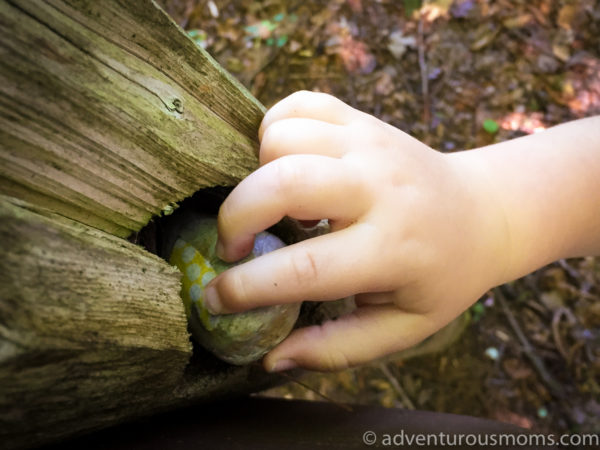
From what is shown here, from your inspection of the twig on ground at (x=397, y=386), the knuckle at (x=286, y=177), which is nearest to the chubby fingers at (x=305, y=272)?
the knuckle at (x=286, y=177)

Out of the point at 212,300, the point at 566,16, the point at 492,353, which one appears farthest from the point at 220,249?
the point at 566,16

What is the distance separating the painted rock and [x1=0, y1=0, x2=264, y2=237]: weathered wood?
23 cm

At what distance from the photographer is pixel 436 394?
2793mm

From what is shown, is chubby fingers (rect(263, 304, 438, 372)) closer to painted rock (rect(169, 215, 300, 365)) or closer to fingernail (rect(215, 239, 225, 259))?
painted rock (rect(169, 215, 300, 365))

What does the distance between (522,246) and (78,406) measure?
114 centimetres

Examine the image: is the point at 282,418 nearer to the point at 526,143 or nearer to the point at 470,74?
the point at 526,143

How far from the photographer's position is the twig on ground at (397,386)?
281 cm

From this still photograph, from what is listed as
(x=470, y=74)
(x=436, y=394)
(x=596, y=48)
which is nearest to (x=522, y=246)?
(x=436, y=394)

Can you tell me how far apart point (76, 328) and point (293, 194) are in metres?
0.46

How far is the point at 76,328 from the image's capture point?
644mm

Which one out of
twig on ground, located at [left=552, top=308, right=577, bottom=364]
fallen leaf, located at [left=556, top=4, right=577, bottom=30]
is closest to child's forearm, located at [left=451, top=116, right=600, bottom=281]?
twig on ground, located at [left=552, top=308, right=577, bottom=364]

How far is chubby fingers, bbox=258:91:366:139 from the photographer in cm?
105

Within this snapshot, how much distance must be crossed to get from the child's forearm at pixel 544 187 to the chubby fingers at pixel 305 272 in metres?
0.49

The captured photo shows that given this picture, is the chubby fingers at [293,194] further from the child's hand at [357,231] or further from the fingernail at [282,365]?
the fingernail at [282,365]
